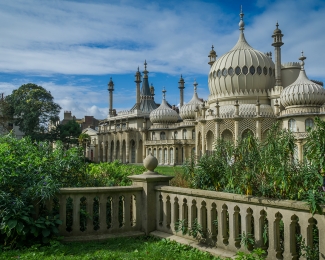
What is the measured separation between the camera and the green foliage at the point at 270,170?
5.14m

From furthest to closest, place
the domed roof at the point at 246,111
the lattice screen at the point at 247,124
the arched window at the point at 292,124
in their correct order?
the domed roof at the point at 246,111
the lattice screen at the point at 247,124
the arched window at the point at 292,124

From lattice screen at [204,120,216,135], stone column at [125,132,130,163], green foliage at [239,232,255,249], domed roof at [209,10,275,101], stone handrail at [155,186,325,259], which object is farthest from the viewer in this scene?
stone column at [125,132,130,163]

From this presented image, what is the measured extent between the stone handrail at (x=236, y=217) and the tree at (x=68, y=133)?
49.7 meters

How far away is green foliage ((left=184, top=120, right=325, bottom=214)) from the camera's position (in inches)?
202

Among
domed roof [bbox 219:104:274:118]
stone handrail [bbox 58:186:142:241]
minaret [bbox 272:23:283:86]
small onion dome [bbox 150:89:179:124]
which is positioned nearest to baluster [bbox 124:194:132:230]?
stone handrail [bbox 58:186:142:241]

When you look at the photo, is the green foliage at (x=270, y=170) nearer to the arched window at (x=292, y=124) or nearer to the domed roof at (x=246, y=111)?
the arched window at (x=292, y=124)

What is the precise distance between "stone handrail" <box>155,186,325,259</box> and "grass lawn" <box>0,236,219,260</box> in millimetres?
454

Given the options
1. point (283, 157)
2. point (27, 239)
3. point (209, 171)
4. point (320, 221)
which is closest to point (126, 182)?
point (209, 171)

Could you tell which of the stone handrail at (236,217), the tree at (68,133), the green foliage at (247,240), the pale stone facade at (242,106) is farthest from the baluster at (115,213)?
the tree at (68,133)

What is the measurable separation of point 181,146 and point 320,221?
44511mm

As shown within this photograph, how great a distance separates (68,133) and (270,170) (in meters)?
51.6

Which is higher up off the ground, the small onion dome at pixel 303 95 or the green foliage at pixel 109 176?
the small onion dome at pixel 303 95

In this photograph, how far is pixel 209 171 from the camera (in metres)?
7.52

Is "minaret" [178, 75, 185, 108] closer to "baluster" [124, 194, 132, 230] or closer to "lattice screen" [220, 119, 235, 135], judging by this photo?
"lattice screen" [220, 119, 235, 135]
